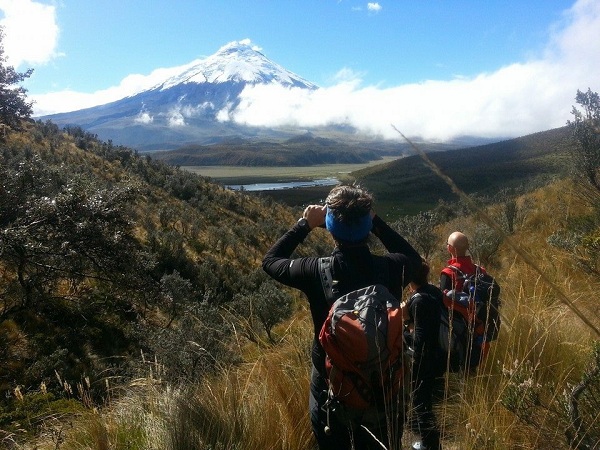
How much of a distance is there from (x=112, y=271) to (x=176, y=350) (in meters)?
2.70

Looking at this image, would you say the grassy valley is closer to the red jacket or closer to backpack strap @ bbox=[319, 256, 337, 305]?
the red jacket

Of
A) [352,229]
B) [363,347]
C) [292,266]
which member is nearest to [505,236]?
[363,347]

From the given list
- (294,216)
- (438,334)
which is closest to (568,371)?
(438,334)

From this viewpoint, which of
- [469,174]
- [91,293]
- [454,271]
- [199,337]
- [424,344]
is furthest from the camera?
[469,174]

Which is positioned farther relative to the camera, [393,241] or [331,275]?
[393,241]

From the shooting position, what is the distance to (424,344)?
228cm

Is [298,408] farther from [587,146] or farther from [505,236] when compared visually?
[587,146]

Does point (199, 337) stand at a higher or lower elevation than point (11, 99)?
lower

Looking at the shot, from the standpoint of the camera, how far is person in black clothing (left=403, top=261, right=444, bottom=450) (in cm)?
217

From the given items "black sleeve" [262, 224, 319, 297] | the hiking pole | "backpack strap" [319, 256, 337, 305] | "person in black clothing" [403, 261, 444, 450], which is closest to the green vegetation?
the hiking pole

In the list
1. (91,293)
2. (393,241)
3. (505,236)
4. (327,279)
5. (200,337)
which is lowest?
(91,293)

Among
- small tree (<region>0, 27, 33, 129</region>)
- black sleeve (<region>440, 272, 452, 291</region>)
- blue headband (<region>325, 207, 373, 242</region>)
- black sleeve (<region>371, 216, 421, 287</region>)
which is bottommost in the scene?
black sleeve (<region>440, 272, 452, 291</region>)

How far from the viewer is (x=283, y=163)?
18575cm

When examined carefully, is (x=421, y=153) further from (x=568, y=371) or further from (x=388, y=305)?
(x=568, y=371)
